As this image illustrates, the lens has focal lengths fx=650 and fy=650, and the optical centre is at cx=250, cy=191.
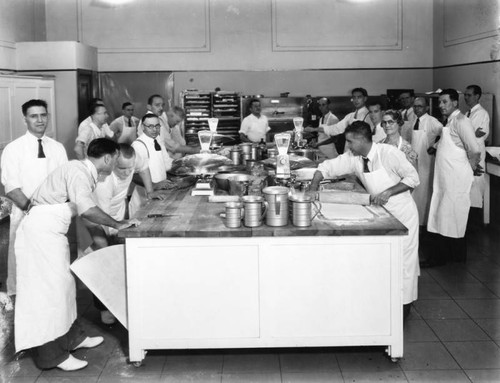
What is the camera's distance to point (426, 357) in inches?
148

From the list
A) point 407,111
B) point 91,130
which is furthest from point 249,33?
point 91,130

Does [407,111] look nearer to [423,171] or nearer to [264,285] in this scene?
[423,171]

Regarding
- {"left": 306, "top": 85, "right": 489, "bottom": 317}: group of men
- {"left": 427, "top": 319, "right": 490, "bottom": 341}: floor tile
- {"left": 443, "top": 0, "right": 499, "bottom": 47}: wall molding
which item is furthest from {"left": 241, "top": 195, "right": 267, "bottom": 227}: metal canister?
{"left": 443, "top": 0, "right": 499, "bottom": 47}: wall molding

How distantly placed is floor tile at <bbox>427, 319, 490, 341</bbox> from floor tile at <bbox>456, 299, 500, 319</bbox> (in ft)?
0.54

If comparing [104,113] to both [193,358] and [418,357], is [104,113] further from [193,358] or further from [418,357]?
[418,357]

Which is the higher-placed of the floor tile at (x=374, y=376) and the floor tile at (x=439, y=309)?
the floor tile at (x=439, y=309)

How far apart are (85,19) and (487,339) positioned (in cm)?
838

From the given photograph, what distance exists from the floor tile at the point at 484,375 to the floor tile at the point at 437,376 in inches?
1.4

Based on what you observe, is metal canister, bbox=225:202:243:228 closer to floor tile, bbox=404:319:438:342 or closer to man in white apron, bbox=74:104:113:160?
floor tile, bbox=404:319:438:342

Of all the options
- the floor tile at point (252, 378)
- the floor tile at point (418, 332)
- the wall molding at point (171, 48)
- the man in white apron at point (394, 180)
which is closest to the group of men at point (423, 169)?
the man in white apron at point (394, 180)

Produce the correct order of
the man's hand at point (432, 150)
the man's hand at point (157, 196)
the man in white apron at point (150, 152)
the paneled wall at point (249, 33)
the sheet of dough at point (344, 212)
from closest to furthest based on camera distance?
the sheet of dough at point (344, 212), the man's hand at point (157, 196), the man in white apron at point (150, 152), the man's hand at point (432, 150), the paneled wall at point (249, 33)

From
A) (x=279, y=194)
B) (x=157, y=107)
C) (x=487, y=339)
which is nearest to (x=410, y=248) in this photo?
(x=487, y=339)

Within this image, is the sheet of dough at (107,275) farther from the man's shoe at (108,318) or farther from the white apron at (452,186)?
the white apron at (452,186)

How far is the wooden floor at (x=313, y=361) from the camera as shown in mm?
3516
